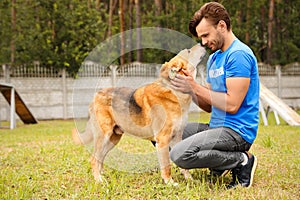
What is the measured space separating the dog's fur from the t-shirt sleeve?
0.24m

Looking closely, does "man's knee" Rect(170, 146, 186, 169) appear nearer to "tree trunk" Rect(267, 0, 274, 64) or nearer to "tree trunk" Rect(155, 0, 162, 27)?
"tree trunk" Rect(155, 0, 162, 27)

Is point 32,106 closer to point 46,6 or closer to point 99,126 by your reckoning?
point 46,6

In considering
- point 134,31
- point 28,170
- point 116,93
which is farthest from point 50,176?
point 134,31

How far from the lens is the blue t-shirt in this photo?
120 inches

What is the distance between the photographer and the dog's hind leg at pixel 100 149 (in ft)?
12.0

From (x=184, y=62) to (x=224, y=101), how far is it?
1.47 ft

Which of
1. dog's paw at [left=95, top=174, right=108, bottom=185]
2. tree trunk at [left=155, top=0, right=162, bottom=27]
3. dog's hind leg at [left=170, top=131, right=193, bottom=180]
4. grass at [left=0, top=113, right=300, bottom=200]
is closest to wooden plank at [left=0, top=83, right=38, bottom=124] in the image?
grass at [left=0, top=113, right=300, bottom=200]

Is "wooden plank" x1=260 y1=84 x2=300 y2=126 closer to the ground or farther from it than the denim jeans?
closer to the ground

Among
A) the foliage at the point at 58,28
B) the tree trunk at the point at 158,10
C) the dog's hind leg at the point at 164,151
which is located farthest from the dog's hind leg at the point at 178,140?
the tree trunk at the point at 158,10

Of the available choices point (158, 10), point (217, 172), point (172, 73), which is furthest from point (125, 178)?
point (158, 10)

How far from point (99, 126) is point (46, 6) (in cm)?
1236

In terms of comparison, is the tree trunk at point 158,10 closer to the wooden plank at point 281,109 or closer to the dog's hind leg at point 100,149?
the wooden plank at point 281,109

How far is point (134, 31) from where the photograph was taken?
3.20m

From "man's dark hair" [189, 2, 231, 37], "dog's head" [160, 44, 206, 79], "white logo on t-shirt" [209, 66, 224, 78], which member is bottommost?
"white logo on t-shirt" [209, 66, 224, 78]
